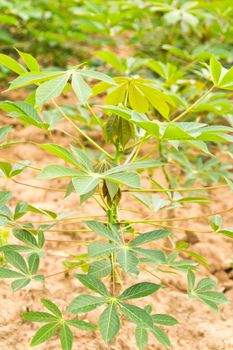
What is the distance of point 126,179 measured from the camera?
0.94 m

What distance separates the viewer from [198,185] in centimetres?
212

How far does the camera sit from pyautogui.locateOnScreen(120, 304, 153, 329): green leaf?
3.12 feet

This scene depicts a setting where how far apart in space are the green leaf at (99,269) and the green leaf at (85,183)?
0.16 metres

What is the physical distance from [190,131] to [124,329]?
55 centimetres

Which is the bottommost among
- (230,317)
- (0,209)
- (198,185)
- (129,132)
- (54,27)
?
(230,317)

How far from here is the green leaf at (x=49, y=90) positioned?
100 cm

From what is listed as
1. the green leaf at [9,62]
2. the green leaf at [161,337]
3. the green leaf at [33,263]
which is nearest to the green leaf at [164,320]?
the green leaf at [161,337]

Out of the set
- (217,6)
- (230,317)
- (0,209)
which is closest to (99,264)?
(0,209)

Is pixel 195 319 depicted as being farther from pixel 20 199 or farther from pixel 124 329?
pixel 20 199

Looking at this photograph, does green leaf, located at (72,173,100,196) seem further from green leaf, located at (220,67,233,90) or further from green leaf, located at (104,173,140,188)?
green leaf, located at (220,67,233,90)

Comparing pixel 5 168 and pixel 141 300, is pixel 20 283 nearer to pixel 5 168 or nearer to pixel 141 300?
pixel 5 168

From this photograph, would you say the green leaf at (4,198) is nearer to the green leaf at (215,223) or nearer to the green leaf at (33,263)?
the green leaf at (33,263)

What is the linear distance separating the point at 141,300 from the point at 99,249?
53cm

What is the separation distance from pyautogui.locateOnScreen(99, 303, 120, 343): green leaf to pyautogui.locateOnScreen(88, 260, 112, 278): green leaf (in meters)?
0.07
